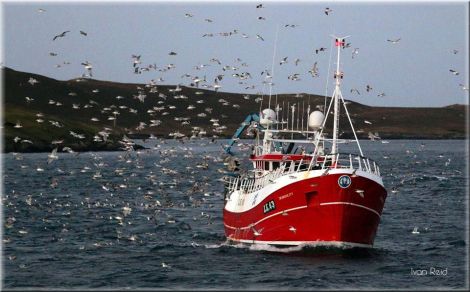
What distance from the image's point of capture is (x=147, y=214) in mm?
65375

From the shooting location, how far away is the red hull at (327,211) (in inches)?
1636

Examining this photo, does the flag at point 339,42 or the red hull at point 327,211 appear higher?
the flag at point 339,42

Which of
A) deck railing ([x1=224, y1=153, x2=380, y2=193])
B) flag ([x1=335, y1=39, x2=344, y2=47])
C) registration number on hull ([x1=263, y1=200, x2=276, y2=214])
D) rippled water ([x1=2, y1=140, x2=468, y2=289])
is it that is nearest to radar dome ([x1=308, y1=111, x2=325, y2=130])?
deck railing ([x1=224, y1=153, x2=380, y2=193])

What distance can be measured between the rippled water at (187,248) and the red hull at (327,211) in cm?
75

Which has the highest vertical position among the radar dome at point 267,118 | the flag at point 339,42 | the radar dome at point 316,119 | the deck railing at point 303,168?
the flag at point 339,42

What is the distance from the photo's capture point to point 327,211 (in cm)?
4169

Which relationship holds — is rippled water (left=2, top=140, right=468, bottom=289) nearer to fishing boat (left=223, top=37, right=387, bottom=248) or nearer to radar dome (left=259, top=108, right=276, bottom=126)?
fishing boat (left=223, top=37, right=387, bottom=248)

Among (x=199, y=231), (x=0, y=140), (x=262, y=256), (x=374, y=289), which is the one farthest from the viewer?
(x=0, y=140)

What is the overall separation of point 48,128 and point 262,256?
128m

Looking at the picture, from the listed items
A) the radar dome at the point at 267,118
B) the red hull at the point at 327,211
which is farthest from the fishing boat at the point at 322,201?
the radar dome at the point at 267,118

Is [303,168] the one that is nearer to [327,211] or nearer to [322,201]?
[322,201]

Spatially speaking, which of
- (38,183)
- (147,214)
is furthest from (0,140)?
(147,214)

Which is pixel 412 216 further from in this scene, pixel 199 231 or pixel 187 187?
pixel 187 187

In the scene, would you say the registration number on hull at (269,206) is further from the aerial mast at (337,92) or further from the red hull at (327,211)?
the aerial mast at (337,92)
